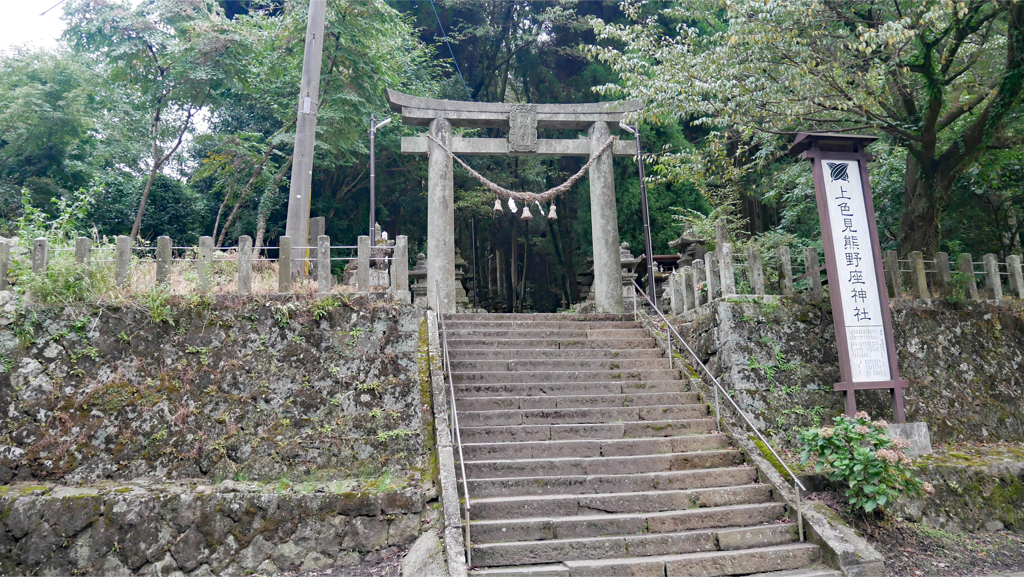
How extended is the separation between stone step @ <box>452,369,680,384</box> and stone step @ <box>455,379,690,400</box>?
0.14 m

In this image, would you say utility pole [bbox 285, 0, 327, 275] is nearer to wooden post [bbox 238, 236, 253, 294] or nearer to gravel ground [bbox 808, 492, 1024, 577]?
wooden post [bbox 238, 236, 253, 294]

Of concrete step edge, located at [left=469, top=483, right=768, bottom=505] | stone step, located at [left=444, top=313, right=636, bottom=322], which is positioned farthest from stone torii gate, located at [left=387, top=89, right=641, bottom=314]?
concrete step edge, located at [left=469, top=483, right=768, bottom=505]

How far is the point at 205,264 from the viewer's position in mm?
7566

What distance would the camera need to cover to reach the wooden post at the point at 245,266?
297 inches

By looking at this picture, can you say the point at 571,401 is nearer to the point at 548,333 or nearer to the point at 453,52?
the point at 548,333

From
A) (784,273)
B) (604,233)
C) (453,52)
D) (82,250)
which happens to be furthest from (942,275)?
(453,52)

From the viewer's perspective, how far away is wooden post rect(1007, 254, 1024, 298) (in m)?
9.76

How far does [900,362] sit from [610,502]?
17.3ft

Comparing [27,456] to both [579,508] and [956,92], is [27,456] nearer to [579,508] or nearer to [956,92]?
[579,508]

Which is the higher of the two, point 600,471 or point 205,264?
point 205,264

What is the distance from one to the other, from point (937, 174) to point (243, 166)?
49.3 feet

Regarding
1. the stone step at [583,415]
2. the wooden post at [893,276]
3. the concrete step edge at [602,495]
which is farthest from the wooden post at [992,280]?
the concrete step edge at [602,495]

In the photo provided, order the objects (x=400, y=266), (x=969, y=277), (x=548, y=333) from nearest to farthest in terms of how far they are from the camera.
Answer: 1. (x=400, y=266)
2. (x=969, y=277)
3. (x=548, y=333)

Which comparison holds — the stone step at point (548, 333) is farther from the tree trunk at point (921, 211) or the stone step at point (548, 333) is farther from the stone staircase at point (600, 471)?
the tree trunk at point (921, 211)
